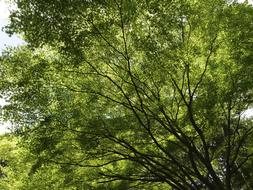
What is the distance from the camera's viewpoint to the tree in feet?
26.2

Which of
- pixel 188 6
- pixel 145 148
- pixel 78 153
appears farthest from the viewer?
pixel 145 148

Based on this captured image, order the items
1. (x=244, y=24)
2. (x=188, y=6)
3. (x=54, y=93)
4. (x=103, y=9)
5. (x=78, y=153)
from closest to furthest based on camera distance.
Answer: (x=103, y=9)
(x=188, y=6)
(x=244, y=24)
(x=54, y=93)
(x=78, y=153)

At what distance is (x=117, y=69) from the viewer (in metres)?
9.77

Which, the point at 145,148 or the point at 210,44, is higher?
the point at 210,44

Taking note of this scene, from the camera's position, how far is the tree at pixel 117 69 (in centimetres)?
797

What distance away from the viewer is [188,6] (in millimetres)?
8430

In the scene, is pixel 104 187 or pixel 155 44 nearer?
pixel 155 44

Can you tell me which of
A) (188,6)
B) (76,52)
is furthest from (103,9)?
(188,6)

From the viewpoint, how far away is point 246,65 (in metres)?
9.28

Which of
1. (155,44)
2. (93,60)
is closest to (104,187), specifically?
(93,60)

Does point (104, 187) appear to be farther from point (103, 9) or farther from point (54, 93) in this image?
point (103, 9)

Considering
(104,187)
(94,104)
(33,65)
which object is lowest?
(104,187)

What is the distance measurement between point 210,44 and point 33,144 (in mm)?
5641

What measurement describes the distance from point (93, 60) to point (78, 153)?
326 cm
